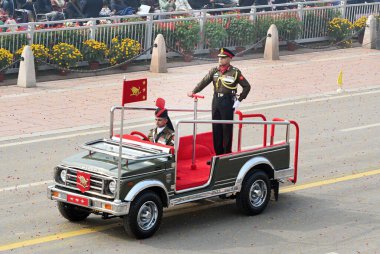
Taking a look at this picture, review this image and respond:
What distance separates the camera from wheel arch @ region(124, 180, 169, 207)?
12.0 m

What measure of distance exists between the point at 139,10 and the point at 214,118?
1622cm

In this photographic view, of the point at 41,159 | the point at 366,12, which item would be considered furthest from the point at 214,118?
the point at 366,12

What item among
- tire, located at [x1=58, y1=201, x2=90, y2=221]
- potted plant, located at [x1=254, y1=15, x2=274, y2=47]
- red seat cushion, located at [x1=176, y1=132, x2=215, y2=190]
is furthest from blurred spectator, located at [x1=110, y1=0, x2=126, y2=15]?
tire, located at [x1=58, y1=201, x2=90, y2=221]

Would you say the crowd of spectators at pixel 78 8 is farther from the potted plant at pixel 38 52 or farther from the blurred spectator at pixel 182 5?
the potted plant at pixel 38 52

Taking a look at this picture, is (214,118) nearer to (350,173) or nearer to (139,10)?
(350,173)

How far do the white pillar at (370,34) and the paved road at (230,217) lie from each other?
12.7 metres

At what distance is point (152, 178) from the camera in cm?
1238

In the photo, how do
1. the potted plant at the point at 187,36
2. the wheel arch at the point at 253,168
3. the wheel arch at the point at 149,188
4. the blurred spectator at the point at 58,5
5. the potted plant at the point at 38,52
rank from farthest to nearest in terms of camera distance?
the blurred spectator at the point at 58,5, the potted plant at the point at 187,36, the potted plant at the point at 38,52, the wheel arch at the point at 253,168, the wheel arch at the point at 149,188

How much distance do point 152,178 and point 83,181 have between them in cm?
83

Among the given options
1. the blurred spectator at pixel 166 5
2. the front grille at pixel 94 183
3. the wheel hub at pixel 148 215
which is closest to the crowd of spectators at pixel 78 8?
the blurred spectator at pixel 166 5

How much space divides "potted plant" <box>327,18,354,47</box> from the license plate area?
1963cm

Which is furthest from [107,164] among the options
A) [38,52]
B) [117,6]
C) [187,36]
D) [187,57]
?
[117,6]

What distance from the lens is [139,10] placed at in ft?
99.5

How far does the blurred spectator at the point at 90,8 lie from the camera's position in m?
27.9
